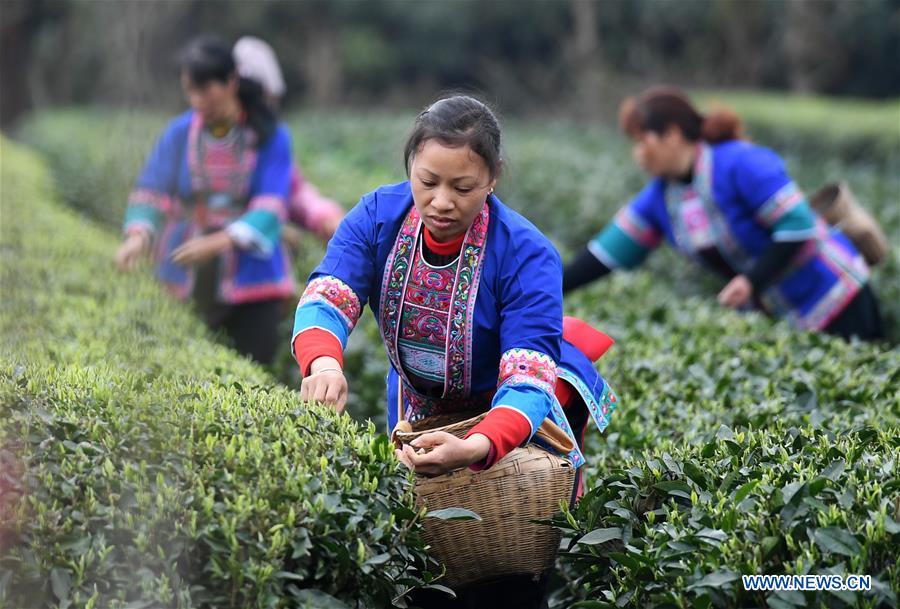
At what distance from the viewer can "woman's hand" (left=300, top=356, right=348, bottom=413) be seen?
2.62 metres

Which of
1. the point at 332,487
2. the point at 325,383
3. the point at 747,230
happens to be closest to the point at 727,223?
the point at 747,230

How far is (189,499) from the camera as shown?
2.26m

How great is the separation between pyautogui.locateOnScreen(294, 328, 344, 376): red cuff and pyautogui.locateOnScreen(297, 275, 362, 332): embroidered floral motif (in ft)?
0.31

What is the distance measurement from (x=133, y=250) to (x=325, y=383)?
2.52 meters

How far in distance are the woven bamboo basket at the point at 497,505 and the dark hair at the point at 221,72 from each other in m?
2.77

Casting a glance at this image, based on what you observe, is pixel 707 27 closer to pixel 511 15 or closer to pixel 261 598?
pixel 511 15

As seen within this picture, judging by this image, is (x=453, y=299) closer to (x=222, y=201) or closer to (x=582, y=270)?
(x=582, y=270)

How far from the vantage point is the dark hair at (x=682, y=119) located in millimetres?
5141

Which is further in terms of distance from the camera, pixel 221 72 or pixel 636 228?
pixel 636 228

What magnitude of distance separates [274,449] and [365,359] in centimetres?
271

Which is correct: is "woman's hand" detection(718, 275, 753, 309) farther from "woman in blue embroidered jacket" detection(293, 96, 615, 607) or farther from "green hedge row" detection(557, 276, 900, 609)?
"woman in blue embroidered jacket" detection(293, 96, 615, 607)

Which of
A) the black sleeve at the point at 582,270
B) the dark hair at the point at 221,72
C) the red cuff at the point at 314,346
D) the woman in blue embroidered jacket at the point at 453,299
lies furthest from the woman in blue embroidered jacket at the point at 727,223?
the red cuff at the point at 314,346

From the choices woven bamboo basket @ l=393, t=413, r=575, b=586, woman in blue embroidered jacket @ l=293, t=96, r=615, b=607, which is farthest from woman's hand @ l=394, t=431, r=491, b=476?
woven bamboo basket @ l=393, t=413, r=575, b=586

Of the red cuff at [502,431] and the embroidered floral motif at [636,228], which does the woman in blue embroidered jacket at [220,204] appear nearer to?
the embroidered floral motif at [636,228]
